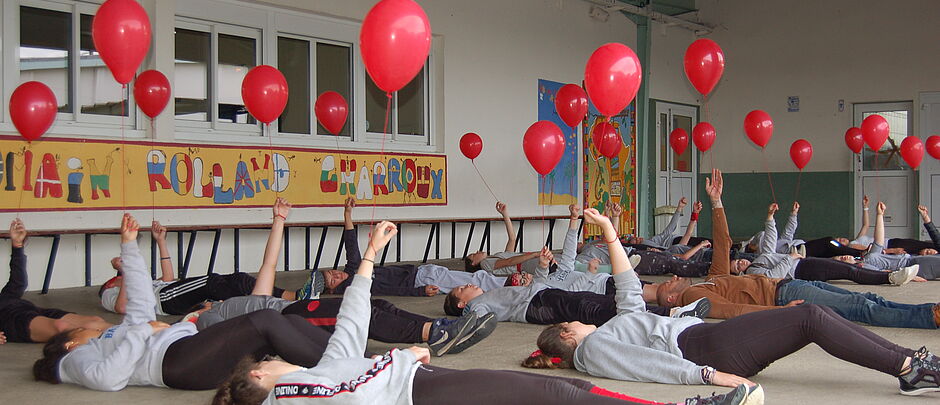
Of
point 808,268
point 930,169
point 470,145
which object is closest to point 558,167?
point 470,145

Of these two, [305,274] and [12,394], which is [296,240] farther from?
[12,394]

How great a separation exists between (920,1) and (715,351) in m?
10.6

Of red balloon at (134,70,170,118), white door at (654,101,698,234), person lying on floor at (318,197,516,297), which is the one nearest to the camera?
person lying on floor at (318,197,516,297)

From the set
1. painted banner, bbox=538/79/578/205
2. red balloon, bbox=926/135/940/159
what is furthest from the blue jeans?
painted banner, bbox=538/79/578/205

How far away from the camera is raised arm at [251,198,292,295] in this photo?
363 centimetres

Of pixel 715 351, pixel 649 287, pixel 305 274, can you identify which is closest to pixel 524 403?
pixel 715 351

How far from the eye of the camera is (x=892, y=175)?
37.6 feet

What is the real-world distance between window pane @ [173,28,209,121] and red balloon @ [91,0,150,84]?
84.0 inches

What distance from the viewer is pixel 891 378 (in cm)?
299

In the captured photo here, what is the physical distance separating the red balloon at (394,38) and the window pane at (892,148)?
9439mm

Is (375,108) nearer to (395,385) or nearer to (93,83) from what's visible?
(93,83)

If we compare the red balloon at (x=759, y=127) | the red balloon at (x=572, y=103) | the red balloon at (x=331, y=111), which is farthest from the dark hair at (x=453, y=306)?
the red balloon at (x=759, y=127)

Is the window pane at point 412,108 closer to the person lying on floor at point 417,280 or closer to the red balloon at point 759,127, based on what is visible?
the person lying on floor at point 417,280

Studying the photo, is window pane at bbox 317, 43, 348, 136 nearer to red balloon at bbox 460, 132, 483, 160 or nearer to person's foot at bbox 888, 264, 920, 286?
red balloon at bbox 460, 132, 483, 160
